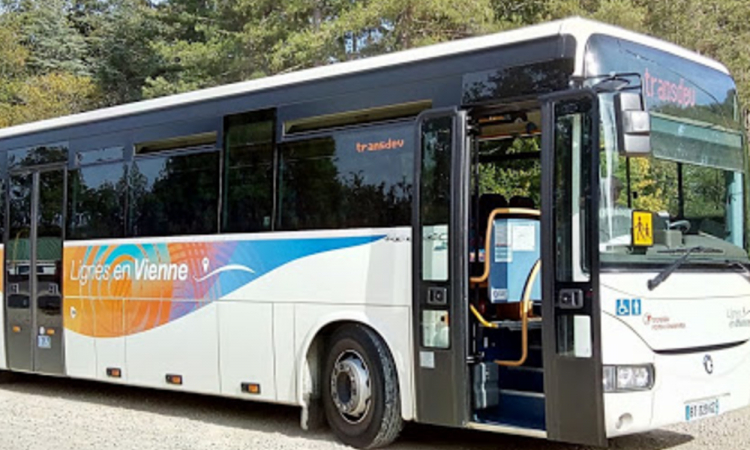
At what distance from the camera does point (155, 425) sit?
10.1 meters

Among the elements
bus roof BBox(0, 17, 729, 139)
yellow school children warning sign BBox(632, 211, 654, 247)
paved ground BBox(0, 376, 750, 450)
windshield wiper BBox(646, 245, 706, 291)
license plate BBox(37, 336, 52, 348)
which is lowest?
paved ground BBox(0, 376, 750, 450)

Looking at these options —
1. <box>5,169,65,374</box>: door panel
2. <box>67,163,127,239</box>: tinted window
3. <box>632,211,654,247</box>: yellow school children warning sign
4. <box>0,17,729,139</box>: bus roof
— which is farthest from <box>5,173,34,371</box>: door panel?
<box>632,211,654,247</box>: yellow school children warning sign

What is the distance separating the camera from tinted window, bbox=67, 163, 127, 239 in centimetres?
1130

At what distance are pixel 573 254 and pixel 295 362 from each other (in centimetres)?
329

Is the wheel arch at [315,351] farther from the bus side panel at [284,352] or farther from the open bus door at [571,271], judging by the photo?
the open bus door at [571,271]

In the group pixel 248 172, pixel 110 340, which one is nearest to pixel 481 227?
pixel 248 172

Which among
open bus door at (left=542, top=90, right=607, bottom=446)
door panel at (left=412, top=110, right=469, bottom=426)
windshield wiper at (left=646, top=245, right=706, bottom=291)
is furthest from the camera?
door panel at (left=412, top=110, right=469, bottom=426)

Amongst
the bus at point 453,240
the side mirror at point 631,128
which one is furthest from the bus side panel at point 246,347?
the side mirror at point 631,128

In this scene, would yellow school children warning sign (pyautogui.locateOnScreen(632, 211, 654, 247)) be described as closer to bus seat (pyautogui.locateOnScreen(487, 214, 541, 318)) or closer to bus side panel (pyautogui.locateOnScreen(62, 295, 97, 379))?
bus seat (pyautogui.locateOnScreen(487, 214, 541, 318))

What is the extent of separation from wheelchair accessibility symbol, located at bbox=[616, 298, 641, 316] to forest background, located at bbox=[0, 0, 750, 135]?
1480 centimetres

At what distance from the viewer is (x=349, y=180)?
8.72m

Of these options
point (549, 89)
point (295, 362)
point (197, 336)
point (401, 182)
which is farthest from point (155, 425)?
point (549, 89)

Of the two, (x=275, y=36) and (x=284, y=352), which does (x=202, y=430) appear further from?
(x=275, y=36)

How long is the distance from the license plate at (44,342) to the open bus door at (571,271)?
24.6ft
